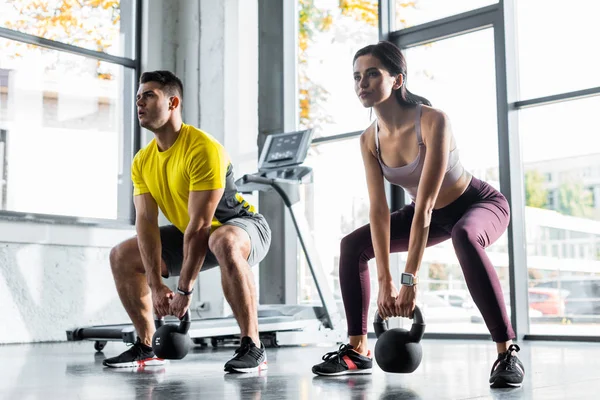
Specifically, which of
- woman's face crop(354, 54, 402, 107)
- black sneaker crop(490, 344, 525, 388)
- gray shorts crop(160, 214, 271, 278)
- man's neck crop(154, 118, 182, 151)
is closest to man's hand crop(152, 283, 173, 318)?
gray shorts crop(160, 214, 271, 278)

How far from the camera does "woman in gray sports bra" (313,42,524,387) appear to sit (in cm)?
212

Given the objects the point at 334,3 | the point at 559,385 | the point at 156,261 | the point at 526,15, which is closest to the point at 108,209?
the point at 334,3

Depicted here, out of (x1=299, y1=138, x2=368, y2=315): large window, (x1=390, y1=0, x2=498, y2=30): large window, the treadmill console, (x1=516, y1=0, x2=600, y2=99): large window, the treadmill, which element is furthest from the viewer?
(x1=299, y1=138, x2=368, y2=315): large window

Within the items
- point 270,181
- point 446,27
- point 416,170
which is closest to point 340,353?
point 416,170

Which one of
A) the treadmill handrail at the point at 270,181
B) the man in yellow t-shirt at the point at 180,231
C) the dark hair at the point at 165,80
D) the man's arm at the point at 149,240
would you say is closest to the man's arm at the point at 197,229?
the man in yellow t-shirt at the point at 180,231

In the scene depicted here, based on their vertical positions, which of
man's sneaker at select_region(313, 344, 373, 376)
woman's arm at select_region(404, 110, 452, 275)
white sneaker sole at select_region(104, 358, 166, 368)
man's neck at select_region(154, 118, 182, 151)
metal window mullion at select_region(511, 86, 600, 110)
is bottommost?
white sneaker sole at select_region(104, 358, 166, 368)

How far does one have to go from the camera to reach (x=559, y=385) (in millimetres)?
2064

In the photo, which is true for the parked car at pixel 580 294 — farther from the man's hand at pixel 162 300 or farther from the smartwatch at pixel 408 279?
the man's hand at pixel 162 300

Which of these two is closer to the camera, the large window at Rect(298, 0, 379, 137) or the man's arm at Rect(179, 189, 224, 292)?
the man's arm at Rect(179, 189, 224, 292)

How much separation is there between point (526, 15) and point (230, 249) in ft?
9.15

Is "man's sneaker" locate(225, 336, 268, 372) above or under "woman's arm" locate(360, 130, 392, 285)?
under

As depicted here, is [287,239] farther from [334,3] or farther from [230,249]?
[230,249]

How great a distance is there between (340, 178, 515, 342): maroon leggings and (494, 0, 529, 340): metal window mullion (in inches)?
77.5

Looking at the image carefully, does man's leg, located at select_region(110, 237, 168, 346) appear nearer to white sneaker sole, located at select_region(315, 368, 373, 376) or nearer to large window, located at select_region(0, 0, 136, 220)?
white sneaker sole, located at select_region(315, 368, 373, 376)
